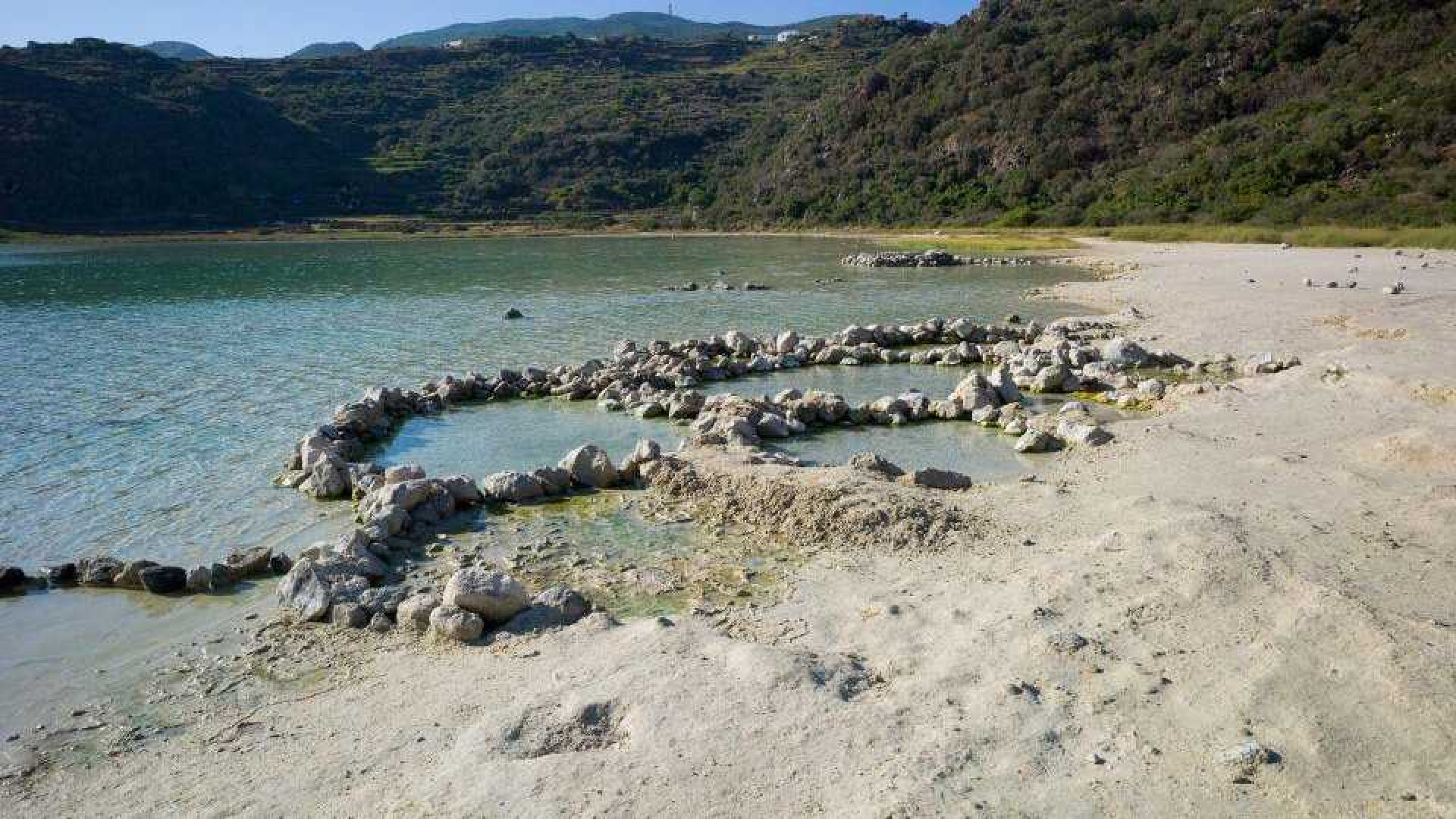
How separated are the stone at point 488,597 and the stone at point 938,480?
4439mm

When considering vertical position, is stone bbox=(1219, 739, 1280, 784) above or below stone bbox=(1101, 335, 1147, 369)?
above

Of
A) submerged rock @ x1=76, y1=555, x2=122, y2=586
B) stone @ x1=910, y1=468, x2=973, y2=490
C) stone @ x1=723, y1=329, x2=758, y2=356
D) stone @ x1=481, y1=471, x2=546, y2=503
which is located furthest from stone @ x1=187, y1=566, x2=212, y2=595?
stone @ x1=723, y1=329, x2=758, y2=356

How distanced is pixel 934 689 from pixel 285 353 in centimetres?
2268

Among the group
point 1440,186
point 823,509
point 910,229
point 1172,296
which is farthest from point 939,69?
point 823,509

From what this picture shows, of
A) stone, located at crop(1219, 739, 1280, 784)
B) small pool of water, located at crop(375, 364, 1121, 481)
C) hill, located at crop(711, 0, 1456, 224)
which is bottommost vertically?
small pool of water, located at crop(375, 364, 1121, 481)

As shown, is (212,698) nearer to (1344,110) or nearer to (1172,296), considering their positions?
(1172,296)

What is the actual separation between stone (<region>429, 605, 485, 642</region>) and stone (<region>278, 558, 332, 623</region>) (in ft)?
4.04

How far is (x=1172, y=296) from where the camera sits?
2614 cm

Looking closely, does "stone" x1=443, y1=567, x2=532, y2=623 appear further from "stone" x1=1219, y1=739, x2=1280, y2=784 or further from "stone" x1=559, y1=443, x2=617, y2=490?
"stone" x1=1219, y1=739, x2=1280, y2=784

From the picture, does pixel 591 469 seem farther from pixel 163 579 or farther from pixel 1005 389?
pixel 1005 389

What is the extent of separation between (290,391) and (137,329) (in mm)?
15065

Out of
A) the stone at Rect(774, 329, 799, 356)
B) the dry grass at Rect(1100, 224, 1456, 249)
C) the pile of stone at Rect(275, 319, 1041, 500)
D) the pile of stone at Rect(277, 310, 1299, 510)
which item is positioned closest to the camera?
the pile of stone at Rect(277, 310, 1299, 510)

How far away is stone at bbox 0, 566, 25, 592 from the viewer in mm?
8836

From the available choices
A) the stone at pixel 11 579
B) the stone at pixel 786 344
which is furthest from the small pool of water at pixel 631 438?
the stone at pixel 11 579
